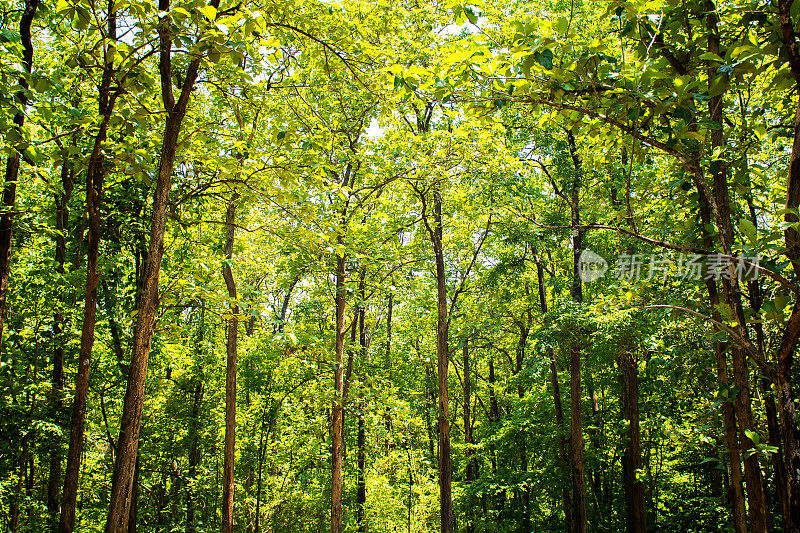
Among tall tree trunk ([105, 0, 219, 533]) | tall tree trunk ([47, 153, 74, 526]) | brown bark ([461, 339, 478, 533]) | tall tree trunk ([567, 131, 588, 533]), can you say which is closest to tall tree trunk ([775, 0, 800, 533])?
tall tree trunk ([105, 0, 219, 533])

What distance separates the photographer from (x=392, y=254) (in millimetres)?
10094

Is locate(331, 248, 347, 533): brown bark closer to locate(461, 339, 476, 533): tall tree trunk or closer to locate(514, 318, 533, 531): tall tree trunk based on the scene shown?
locate(514, 318, 533, 531): tall tree trunk

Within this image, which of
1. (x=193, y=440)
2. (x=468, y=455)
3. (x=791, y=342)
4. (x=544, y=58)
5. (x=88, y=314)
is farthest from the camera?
(x=468, y=455)

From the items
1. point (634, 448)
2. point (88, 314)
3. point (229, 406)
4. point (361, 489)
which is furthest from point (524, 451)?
point (88, 314)

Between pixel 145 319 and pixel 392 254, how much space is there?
23.4 ft

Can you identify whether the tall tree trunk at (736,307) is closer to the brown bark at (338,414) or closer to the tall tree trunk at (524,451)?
the brown bark at (338,414)

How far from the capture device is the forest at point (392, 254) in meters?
2.38

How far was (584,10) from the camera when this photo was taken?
34.4ft

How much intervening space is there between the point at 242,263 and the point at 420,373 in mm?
11665

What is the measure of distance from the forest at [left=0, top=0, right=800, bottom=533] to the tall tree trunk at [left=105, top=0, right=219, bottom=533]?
0.03 m

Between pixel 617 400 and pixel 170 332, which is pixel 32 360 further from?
pixel 617 400

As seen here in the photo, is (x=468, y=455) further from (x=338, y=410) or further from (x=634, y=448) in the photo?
(x=338, y=410)

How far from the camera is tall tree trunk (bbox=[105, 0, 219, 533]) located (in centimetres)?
294

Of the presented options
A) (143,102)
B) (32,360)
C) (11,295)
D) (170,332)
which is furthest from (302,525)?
(143,102)
